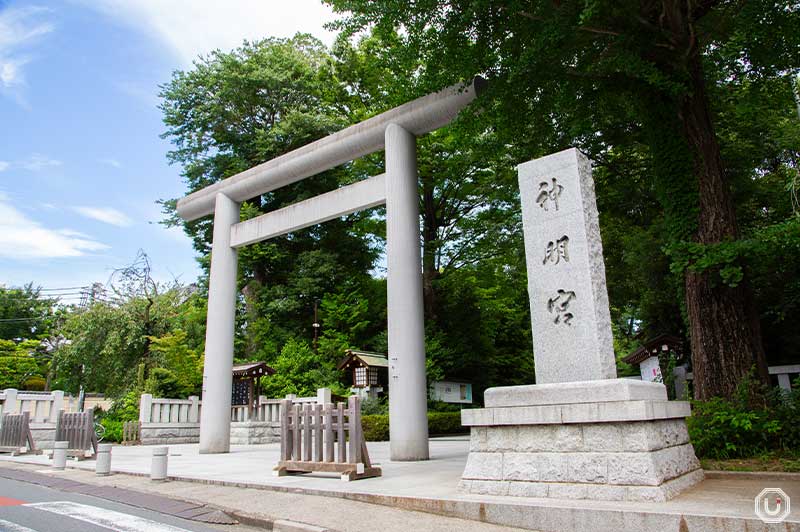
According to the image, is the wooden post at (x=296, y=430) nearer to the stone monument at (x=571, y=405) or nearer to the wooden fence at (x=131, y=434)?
the stone monument at (x=571, y=405)

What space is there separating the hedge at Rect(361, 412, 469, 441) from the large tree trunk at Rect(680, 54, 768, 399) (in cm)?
874

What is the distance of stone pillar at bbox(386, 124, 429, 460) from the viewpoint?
8.57 meters

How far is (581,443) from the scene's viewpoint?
15.0 ft

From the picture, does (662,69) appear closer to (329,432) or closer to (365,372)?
(329,432)

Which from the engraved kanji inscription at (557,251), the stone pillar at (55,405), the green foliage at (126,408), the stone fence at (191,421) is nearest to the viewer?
the engraved kanji inscription at (557,251)

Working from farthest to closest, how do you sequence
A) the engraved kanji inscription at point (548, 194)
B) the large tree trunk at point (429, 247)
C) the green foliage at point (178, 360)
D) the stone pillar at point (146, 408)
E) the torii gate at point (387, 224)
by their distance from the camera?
the large tree trunk at point (429, 247) < the green foliage at point (178, 360) < the stone pillar at point (146, 408) < the torii gate at point (387, 224) < the engraved kanji inscription at point (548, 194)

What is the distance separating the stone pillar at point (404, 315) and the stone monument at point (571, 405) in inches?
136

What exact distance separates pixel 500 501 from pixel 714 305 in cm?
496

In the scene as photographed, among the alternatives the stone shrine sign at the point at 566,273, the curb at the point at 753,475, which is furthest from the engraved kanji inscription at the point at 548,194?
the curb at the point at 753,475

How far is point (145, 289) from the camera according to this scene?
21312mm

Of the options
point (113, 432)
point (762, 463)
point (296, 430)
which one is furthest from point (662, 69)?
point (113, 432)

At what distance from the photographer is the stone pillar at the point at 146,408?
1525 cm

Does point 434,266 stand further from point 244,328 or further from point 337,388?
point 244,328

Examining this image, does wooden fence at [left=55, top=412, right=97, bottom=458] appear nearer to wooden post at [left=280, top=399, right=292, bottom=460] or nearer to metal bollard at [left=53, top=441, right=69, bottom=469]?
metal bollard at [left=53, top=441, right=69, bottom=469]
